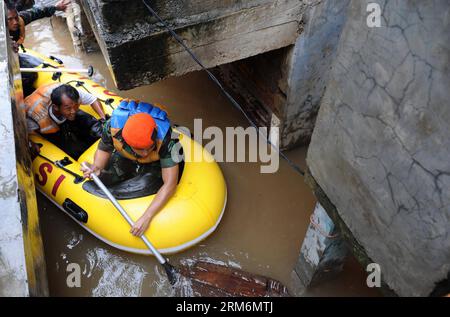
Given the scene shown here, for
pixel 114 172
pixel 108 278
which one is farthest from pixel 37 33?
pixel 108 278

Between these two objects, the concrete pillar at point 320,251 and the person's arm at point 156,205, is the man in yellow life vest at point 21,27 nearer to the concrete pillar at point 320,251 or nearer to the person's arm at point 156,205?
the person's arm at point 156,205

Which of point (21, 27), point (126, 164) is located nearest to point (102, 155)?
point (126, 164)

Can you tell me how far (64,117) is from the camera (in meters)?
4.05

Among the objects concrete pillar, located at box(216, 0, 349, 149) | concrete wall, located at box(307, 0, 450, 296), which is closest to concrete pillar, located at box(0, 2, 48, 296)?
concrete wall, located at box(307, 0, 450, 296)

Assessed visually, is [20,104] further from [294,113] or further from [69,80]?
[294,113]

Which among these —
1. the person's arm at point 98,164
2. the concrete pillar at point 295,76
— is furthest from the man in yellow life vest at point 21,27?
the concrete pillar at point 295,76

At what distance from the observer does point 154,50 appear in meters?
3.44

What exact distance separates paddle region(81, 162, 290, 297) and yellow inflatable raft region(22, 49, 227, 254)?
0.13 metres

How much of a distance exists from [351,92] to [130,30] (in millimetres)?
1965

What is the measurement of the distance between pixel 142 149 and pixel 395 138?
192 centimetres

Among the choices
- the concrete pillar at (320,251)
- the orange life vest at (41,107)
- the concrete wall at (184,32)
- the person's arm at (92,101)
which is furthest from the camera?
the person's arm at (92,101)

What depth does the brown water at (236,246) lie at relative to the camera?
3.73 meters

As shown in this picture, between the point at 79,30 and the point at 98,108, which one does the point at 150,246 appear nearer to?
the point at 98,108

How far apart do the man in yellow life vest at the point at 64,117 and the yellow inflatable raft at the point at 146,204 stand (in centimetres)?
18
